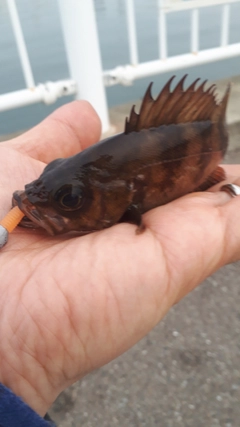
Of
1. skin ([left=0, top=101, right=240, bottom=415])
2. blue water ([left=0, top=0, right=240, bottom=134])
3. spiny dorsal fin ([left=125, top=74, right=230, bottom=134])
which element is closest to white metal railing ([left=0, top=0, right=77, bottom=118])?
blue water ([left=0, top=0, right=240, bottom=134])

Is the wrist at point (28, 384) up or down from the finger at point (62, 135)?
down

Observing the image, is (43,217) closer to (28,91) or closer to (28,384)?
(28,384)

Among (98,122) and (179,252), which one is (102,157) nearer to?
(179,252)

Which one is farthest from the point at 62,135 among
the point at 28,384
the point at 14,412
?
the point at 14,412

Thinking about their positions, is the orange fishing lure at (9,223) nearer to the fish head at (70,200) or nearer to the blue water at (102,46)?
the fish head at (70,200)

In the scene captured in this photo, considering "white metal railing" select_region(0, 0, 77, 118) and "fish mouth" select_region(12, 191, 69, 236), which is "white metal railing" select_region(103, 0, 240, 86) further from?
"fish mouth" select_region(12, 191, 69, 236)

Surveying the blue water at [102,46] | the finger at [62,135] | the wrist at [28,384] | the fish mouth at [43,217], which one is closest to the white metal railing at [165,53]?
the blue water at [102,46]
